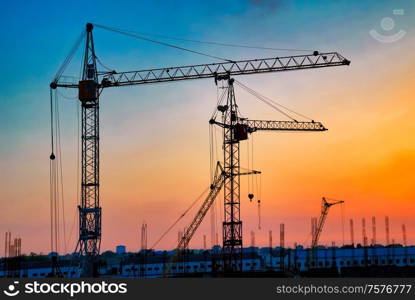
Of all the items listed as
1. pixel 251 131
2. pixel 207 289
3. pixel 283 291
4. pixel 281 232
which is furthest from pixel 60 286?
pixel 281 232

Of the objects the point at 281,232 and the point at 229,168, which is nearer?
the point at 229,168

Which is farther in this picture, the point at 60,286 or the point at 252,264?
the point at 252,264

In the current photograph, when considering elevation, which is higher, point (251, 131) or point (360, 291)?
point (251, 131)

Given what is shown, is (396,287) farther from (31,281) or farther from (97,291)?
(31,281)

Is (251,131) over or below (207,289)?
over

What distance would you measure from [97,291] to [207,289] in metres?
8.29

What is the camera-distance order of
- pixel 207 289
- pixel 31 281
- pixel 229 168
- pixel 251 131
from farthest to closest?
pixel 251 131, pixel 229 168, pixel 31 281, pixel 207 289

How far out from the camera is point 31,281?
54.1 m

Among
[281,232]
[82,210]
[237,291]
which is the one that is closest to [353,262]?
[281,232]

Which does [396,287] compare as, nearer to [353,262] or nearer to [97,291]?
[97,291]

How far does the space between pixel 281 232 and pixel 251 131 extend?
35.2m

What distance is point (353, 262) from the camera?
15662 centimetres

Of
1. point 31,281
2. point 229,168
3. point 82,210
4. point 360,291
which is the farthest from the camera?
point 229,168

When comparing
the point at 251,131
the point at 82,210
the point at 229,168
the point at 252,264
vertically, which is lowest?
the point at 252,264
